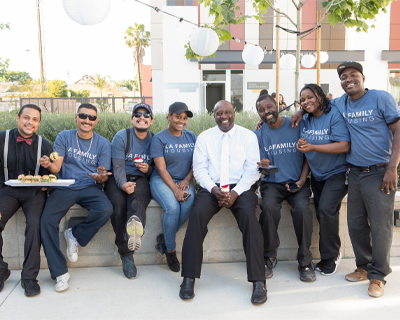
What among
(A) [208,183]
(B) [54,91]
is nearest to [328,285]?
(A) [208,183]

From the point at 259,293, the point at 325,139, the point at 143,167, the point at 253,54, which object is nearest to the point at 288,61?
the point at 253,54

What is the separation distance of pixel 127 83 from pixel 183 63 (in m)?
84.2

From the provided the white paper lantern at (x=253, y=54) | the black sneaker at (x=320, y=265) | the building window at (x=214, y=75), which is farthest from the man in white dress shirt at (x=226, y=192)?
the building window at (x=214, y=75)

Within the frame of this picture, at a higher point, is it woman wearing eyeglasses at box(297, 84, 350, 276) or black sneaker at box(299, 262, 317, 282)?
woman wearing eyeglasses at box(297, 84, 350, 276)

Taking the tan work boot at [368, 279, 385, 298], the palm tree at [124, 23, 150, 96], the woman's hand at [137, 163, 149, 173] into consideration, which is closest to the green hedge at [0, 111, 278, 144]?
the woman's hand at [137, 163, 149, 173]

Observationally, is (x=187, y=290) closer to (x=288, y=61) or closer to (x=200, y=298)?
(x=200, y=298)

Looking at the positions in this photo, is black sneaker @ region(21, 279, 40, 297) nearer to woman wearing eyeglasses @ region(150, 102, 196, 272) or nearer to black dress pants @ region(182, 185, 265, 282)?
woman wearing eyeglasses @ region(150, 102, 196, 272)

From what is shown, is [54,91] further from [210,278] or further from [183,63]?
[210,278]

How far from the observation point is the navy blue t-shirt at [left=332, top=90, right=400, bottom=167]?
123 inches

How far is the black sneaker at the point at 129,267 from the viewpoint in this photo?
11.4ft

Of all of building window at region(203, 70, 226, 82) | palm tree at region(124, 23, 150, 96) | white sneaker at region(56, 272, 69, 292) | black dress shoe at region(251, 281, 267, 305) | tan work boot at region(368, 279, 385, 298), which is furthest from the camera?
palm tree at region(124, 23, 150, 96)

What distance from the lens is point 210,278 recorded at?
11.5 ft

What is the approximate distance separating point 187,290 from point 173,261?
0.63 m

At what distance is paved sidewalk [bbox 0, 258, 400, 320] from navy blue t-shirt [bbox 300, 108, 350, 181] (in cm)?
112
